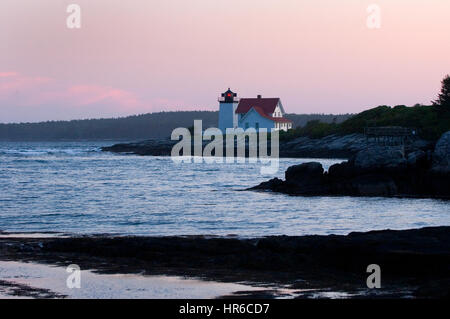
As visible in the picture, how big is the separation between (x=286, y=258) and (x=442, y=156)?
20.0 meters

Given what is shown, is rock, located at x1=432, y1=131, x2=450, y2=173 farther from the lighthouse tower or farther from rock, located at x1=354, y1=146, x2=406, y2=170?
the lighthouse tower

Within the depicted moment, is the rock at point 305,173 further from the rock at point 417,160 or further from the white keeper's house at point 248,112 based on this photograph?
the white keeper's house at point 248,112

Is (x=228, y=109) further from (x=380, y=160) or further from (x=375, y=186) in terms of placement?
(x=375, y=186)

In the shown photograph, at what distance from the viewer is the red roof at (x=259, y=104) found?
93.6m

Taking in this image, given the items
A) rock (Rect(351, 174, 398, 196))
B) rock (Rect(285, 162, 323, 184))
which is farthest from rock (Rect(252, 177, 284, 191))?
rock (Rect(351, 174, 398, 196))

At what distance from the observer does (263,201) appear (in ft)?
108

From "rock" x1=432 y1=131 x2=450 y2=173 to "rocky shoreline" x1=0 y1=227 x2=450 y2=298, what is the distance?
17175mm

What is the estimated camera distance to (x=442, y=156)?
3444 centimetres

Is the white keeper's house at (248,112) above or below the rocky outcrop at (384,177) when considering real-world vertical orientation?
above

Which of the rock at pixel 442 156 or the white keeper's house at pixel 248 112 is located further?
the white keeper's house at pixel 248 112

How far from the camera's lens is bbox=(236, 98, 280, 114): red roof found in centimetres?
9364

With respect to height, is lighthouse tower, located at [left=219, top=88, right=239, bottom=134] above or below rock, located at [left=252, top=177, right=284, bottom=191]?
above

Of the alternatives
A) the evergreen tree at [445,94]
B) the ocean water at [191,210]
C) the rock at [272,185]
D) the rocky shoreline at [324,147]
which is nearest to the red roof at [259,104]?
the rocky shoreline at [324,147]

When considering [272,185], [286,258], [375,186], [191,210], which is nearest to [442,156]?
[375,186]
